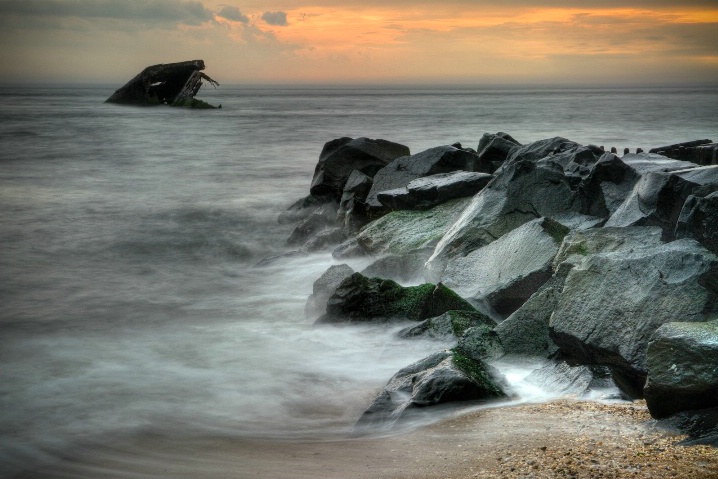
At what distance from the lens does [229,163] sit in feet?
68.8

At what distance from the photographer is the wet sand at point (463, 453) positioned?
3.52 meters

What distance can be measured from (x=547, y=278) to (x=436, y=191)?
3275 millimetres

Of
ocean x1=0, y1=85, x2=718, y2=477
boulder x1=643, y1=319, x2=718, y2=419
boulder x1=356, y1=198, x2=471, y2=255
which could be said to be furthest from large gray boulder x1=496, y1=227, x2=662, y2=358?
boulder x1=356, y1=198, x2=471, y2=255

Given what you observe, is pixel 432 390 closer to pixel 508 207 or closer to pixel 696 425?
pixel 696 425

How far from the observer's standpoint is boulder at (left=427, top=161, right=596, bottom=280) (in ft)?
23.5

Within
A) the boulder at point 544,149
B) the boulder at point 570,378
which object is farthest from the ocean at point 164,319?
the boulder at point 544,149

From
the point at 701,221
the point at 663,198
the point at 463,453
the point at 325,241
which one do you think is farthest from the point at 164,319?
the point at 701,221

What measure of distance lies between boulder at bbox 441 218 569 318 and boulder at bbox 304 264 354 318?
0.95 metres

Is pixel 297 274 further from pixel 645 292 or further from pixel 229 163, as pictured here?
pixel 229 163

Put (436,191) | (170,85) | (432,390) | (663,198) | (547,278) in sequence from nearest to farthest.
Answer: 1. (432,390)
2. (547,278)
3. (663,198)
4. (436,191)
5. (170,85)

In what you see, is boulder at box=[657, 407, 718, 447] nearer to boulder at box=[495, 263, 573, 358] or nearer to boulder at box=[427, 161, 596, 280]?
boulder at box=[495, 263, 573, 358]

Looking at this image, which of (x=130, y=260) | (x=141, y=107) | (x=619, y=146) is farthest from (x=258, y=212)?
(x=141, y=107)

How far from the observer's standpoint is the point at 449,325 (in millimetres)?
5680

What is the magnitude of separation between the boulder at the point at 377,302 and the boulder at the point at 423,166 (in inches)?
150
